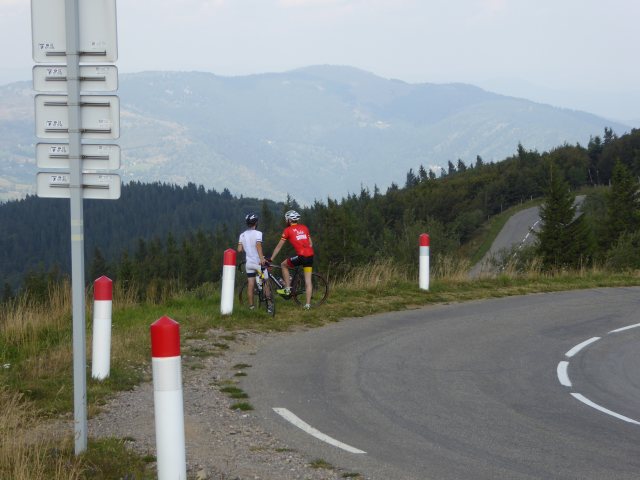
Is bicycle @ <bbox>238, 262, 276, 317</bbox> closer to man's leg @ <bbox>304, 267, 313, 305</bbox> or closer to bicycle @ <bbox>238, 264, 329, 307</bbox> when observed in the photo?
bicycle @ <bbox>238, 264, 329, 307</bbox>

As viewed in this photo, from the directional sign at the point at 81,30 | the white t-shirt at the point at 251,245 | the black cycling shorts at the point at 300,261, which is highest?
the directional sign at the point at 81,30

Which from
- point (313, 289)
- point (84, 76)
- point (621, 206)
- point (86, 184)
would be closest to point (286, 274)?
point (313, 289)

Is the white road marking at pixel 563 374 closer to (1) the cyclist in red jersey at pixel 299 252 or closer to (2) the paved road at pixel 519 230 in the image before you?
(1) the cyclist in red jersey at pixel 299 252

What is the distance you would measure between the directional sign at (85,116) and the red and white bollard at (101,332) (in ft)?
10.8

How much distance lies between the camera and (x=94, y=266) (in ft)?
418

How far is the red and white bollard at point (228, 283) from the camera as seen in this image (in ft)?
43.9

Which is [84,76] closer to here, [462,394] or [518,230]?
[462,394]

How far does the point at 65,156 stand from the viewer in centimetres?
563

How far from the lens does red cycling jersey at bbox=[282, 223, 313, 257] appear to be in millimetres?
14413

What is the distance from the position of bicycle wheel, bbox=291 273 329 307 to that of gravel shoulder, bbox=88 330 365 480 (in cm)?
496

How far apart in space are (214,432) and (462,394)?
9.61 feet

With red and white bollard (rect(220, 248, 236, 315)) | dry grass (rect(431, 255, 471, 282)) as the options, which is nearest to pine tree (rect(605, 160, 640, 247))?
dry grass (rect(431, 255, 471, 282))

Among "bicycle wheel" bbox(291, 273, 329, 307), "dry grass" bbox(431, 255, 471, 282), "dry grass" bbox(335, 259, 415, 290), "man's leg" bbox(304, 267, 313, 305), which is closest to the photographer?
"man's leg" bbox(304, 267, 313, 305)

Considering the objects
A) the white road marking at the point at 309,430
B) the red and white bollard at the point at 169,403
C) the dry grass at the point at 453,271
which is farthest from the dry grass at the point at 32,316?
the dry grass at the point at 453,271
